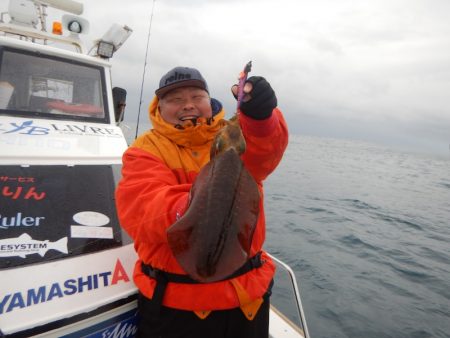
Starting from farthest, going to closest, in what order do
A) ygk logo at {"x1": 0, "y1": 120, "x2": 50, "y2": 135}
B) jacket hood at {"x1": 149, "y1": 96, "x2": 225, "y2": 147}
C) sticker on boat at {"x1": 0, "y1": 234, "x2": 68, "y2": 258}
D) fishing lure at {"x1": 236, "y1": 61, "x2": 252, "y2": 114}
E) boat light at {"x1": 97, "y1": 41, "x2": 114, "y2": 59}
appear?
boat light at {"x1": 97, "y1": 41, "x2": 114, "y2": 59}, ygk logo at {"x1": 0, "y1": 120, "x2": 50, "y2": 135}, sticker on boat at {"x1": 0, "y1": 234, "x2": 68, "y2": 258}, jacket hood at {"x1": 149, "y1": 96, "x2": 225, "y2": 147}, fishing lure at {"x1": 236, "y1": 61, "x2": 252, "y2": 114}

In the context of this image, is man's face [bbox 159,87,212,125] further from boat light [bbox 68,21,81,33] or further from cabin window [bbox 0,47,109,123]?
boat light [bbox 68,21,81,33]

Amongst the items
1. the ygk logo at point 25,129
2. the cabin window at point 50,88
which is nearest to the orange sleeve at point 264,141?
the ygk logo at point 25,129

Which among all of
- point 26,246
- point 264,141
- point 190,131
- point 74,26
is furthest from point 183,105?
point 74,26

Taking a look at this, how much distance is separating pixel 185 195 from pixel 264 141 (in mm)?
630

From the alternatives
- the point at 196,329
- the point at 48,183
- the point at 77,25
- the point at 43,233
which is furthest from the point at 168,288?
the point at 77,25

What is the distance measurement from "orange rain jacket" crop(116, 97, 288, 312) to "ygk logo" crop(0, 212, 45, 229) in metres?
1.16

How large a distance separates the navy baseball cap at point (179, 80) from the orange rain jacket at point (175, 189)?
0.21 metres

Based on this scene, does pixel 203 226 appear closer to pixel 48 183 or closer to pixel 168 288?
pixel 168 288

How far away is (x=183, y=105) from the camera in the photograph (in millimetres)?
2408

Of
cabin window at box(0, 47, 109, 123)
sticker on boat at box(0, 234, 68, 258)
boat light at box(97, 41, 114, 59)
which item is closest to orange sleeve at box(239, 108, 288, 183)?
sticker on boat at box(0, 234, 68, 258)

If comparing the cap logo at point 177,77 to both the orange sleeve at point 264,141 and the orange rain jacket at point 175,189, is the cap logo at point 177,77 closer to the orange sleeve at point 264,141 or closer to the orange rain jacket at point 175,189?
the orange rain jacket at point 175,189

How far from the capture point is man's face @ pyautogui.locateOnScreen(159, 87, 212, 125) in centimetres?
238

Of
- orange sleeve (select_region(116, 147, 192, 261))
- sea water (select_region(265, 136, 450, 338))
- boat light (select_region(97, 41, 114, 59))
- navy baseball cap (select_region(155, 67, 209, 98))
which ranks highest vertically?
boat light (select_region(97, 41, 114, 59))

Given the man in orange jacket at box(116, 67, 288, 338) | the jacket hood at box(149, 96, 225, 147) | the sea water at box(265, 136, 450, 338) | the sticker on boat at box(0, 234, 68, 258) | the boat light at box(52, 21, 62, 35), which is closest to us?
the man in orange jacket at box(116, 67, 288, 338)
